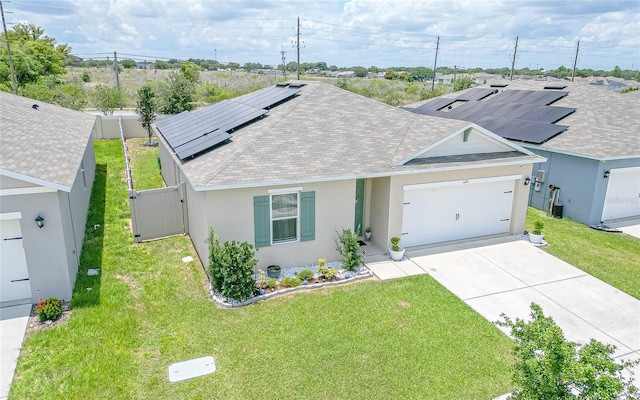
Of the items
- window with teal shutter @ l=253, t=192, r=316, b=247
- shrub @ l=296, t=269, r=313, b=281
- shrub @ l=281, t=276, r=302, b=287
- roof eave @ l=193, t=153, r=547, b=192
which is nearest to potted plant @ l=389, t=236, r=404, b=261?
roof eave @ l=193, t=153, r=547, b=192

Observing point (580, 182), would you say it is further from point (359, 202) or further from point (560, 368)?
point (560, 368)

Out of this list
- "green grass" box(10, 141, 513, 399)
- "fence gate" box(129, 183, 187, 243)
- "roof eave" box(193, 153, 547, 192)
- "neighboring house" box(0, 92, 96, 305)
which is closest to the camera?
"green grass" box(10, 141, 513, 399)

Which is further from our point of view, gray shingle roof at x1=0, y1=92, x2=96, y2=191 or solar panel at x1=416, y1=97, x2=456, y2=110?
solar panel at x1=416, y1=97, x2=456, y2=110

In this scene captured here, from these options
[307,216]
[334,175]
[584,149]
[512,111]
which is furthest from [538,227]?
[512,111]

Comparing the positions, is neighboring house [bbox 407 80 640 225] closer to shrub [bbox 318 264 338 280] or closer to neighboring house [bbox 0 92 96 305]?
shrub [bbox 318 264 338 280]

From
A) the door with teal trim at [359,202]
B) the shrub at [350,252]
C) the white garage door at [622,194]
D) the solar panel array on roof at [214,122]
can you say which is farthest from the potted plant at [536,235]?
the solar panel array on roof at [214,122]

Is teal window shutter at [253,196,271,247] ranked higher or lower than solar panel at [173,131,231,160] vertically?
lower
